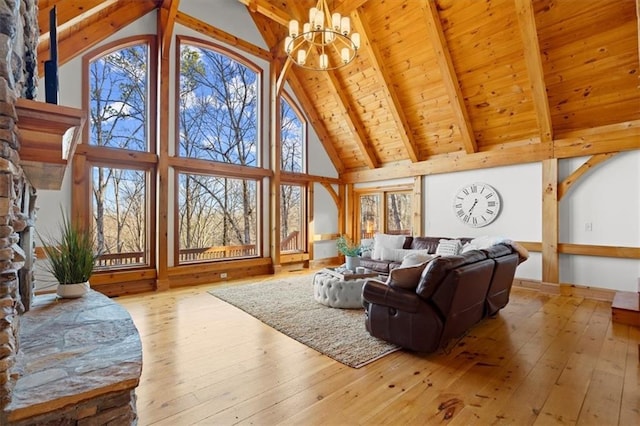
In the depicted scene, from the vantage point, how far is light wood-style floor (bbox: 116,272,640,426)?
1960 mm

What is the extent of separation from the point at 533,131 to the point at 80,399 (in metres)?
6.69

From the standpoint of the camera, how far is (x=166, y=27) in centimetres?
511

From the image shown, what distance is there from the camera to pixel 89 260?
302 centimetres

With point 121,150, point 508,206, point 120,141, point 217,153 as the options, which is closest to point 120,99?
point 120,141

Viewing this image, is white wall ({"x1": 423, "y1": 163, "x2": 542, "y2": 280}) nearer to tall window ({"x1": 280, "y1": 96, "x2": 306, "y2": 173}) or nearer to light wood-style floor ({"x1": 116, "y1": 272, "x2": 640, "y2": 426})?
light wood-style floor ({"x1": 116, "y1": 272, "x2": 640, "y2": 426})

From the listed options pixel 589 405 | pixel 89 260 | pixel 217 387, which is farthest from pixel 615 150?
pixel 89 260

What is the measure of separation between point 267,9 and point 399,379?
5749mm

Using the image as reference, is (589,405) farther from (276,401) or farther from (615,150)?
(615,150)

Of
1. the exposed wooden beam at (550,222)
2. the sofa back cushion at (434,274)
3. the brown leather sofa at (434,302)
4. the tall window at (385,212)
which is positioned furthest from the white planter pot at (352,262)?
the exposed wooden beam at (550,222)

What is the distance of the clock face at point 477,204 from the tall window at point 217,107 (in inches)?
172

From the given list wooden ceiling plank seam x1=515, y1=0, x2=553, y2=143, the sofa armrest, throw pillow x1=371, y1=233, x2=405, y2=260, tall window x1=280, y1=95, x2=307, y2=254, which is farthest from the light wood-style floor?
tall window x1=280, y1=95, x2=307, y2=254

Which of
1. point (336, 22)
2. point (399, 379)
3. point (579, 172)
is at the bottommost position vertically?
point (399, 379)

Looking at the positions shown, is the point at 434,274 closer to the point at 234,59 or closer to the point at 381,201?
the point at 381,201

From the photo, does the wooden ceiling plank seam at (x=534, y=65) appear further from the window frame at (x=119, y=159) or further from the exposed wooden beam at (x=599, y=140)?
the window frame at (x=119, y=159)
